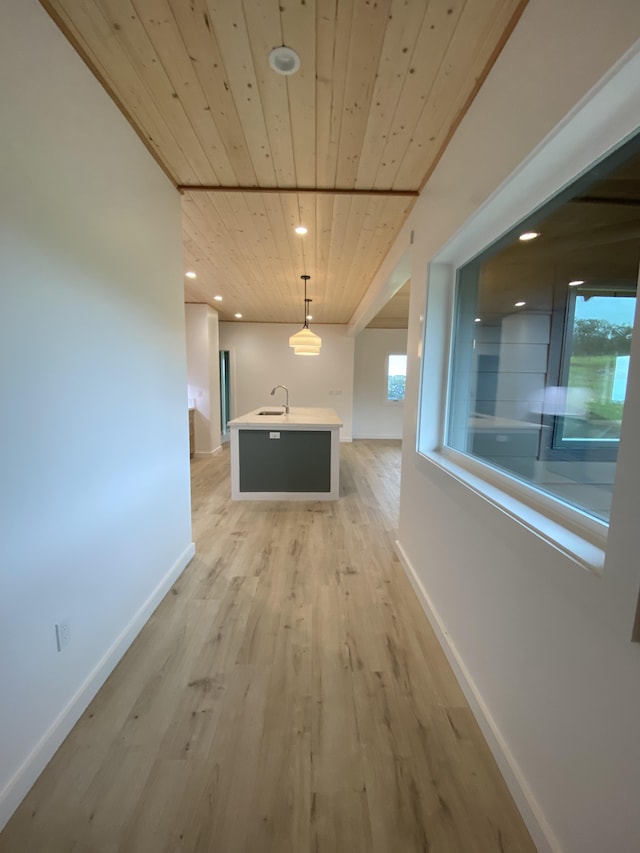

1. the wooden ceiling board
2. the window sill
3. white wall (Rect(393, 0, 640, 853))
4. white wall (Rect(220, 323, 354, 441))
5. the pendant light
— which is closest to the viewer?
white wall (Rect(393, 0, 640, 853))

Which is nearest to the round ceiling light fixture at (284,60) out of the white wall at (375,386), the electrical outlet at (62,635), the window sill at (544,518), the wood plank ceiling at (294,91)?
the wood plank ceiling at (294,91)

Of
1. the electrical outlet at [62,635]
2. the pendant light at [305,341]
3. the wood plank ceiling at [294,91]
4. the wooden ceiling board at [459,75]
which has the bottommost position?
the electrical outlet at [62,635]

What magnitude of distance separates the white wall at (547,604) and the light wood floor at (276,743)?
0.64 feet

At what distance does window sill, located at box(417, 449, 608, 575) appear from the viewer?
93 centimetres

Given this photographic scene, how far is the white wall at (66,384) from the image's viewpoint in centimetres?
112

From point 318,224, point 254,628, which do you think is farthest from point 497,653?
point 318,224

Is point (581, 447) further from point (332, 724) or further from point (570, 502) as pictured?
point (332, 724)

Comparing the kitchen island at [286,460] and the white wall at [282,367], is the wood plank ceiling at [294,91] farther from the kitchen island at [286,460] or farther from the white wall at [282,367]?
the white wall at [282,367]

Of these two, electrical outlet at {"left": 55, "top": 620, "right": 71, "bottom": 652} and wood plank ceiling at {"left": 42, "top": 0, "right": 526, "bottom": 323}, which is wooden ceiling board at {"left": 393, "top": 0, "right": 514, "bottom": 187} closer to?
wood plank ceiling at {"left": 42, "top": 0, "right": 526, "bottom": 323}

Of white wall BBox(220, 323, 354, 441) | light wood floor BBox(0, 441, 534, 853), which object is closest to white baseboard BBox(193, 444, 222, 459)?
white wall BBox(220, 323, 354, 441)

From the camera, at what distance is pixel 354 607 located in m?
2.20

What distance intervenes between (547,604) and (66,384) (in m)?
1.82

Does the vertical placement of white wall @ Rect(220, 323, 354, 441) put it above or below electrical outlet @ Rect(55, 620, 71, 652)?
above

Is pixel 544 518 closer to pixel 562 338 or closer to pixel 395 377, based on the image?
pixel 562 338
